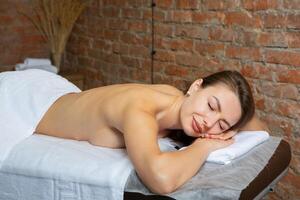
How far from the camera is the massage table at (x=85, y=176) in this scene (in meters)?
1.15

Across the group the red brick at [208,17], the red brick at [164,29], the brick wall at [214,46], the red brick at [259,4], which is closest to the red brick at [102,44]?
the brick wall at [214,46]

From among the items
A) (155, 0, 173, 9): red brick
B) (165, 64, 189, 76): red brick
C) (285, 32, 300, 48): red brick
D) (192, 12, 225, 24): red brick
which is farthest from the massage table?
(155, 0, 173, 9): red brick

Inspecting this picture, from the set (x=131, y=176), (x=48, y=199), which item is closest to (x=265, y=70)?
(x=131, y=176)

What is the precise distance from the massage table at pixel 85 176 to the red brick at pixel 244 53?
701mm

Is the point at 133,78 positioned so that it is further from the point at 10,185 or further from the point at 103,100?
the point at 10,185

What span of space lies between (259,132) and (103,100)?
606 mm

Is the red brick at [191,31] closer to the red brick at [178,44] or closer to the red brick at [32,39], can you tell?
the red brick at [178,44]

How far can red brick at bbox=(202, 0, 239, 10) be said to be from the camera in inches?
87.7

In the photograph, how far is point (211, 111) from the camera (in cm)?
135

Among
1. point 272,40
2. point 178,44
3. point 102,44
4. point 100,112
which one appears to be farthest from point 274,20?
point 102,44

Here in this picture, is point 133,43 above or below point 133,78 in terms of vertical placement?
above

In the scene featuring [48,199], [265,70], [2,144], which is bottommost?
[48,199]

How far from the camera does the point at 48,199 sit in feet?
4.47

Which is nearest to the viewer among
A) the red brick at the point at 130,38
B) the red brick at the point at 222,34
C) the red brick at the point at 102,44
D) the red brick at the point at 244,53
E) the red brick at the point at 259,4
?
the red brick at the point at 259,4
